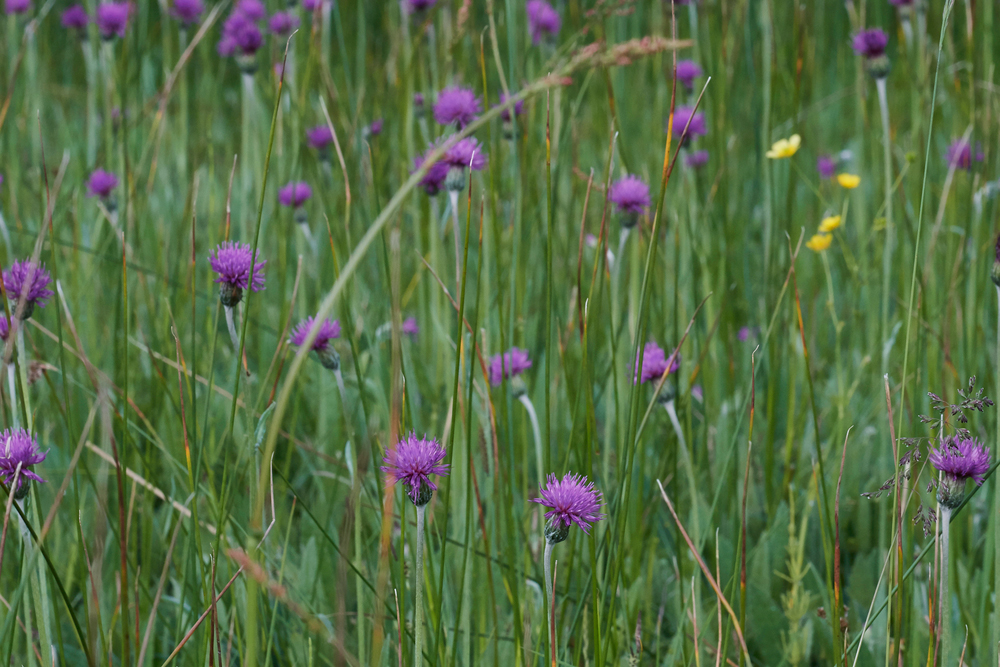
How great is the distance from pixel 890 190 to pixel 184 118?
4.57ft

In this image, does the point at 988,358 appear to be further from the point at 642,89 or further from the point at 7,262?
the point at 7,262

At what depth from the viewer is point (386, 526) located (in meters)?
0.35

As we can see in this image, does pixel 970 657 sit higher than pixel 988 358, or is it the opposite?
pixel 988 358

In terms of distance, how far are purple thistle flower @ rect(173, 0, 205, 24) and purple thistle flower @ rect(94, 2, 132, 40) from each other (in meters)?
0.11

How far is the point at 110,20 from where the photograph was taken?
5.53 feet

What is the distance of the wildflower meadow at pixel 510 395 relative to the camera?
534 mm

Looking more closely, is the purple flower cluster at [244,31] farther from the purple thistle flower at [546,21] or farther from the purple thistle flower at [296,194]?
the purple thistle flower at [546,21]

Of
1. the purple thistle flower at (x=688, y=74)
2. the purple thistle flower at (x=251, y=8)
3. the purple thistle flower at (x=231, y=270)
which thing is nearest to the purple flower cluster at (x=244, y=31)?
the purple thistle flower at (x=251, y=8)

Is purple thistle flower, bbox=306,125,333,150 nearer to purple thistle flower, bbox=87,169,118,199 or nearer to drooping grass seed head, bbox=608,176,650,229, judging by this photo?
purple thistle flower, bbox=87,169,118,199

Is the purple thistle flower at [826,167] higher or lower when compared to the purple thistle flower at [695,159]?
higher

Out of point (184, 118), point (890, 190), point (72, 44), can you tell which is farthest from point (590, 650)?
point (72, 44)

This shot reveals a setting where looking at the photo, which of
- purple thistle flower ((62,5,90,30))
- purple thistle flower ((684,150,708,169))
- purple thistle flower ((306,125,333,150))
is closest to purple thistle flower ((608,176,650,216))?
purple thistle flower ((684,150,708,169))

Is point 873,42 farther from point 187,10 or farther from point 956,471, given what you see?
point 187,10

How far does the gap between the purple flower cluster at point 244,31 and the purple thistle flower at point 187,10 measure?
0.08 m
